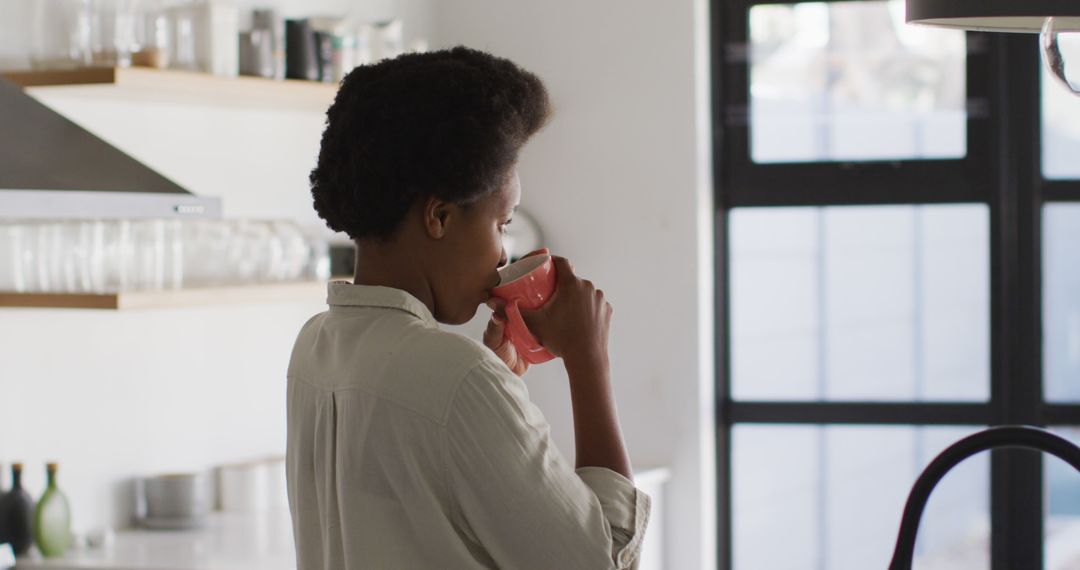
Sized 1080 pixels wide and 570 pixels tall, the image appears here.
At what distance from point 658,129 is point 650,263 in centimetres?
37

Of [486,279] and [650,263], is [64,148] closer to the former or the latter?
[486,279]

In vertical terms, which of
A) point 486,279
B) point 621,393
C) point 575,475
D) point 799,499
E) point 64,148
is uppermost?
point 64,148

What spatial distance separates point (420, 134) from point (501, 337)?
0.82 feet

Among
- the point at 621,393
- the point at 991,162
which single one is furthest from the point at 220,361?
the point at 991,162

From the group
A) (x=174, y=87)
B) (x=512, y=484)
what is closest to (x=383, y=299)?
(x=512, y=484)

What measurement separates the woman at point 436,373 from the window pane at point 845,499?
2733mm

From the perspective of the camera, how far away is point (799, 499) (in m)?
3.86

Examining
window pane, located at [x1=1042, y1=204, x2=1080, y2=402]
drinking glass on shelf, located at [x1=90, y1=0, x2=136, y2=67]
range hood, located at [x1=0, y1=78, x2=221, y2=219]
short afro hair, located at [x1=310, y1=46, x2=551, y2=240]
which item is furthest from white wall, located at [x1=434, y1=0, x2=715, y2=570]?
short afro hair, located at [x1=310, y1=46, x2=551, y2=240]

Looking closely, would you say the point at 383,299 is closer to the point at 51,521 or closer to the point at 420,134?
the point at 420,134

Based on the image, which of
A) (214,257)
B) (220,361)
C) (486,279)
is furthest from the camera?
(220,361)

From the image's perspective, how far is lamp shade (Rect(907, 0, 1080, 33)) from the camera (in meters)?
1.03

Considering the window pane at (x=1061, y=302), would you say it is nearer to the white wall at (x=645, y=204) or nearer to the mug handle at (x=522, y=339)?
the white wall at (x=645, y=204)

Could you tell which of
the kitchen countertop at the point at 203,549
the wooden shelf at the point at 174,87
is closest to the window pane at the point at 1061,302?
the wooden shelf at the point at 174,87

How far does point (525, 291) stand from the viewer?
4.01ft
